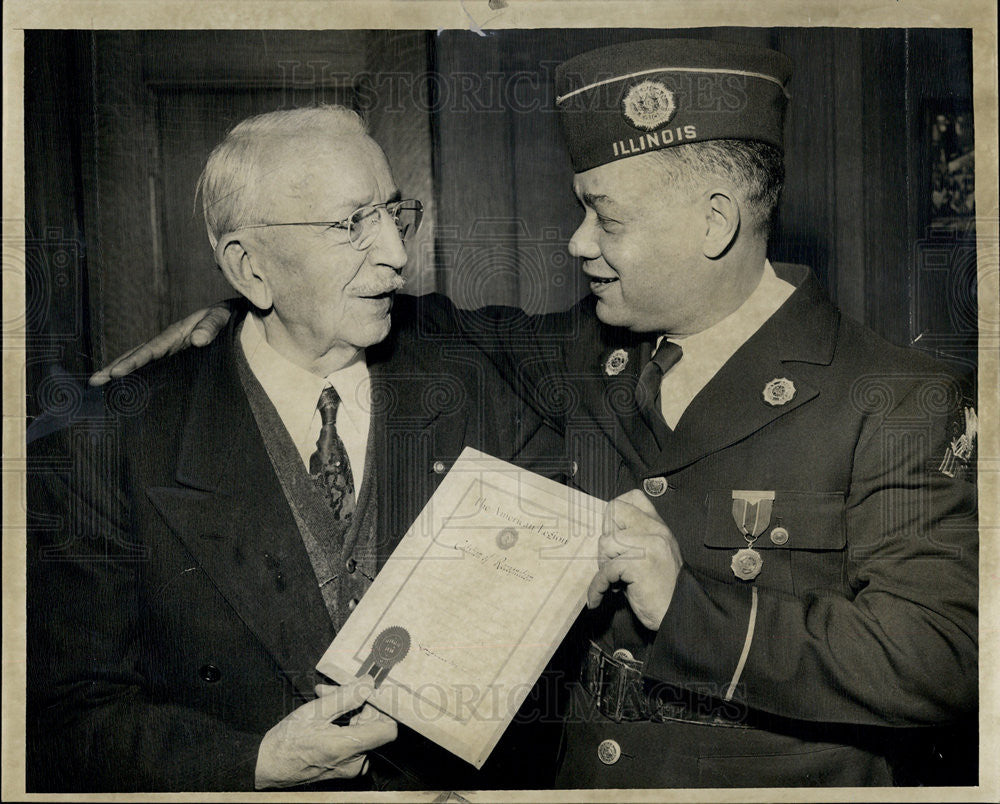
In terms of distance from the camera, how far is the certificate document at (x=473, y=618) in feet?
7.13

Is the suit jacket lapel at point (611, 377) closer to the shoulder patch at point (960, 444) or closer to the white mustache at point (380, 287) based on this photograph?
the white mustache at point (380, 287)

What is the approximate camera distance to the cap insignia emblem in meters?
2.14

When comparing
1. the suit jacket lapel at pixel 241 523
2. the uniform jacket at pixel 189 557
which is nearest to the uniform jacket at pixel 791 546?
the uniform jacket at pixel 189 557

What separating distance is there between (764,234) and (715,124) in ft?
0.82

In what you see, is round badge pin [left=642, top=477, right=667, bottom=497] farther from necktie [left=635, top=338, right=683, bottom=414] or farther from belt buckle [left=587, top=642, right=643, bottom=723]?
belt buckle [left=587, top=642, right=643, bottom=723]

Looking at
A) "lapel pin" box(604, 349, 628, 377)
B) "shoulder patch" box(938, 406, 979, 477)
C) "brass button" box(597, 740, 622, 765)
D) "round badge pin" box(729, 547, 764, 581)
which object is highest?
"lapel pin" box(604, 349, 628, 377)

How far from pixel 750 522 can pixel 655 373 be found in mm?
368

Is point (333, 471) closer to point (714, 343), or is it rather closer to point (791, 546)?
point (714, 343)

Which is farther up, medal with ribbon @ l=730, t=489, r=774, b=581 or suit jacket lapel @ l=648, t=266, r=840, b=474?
suit jacket lapel @ l=648, t=266, r=840, b=474

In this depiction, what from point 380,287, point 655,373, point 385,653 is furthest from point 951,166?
point 385,653

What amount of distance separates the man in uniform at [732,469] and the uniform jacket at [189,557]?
0.16 metres

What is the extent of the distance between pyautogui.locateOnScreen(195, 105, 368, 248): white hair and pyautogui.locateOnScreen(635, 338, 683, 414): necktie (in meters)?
0.77

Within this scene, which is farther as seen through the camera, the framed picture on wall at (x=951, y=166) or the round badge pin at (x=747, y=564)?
the framed picture on wall at (x=951, y=166)

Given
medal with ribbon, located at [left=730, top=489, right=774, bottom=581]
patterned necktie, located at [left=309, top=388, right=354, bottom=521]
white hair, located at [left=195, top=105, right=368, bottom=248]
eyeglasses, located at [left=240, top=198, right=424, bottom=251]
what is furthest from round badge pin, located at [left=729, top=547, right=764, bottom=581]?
white hair, located at [left=195, top=105, right=368, bottom=248]
